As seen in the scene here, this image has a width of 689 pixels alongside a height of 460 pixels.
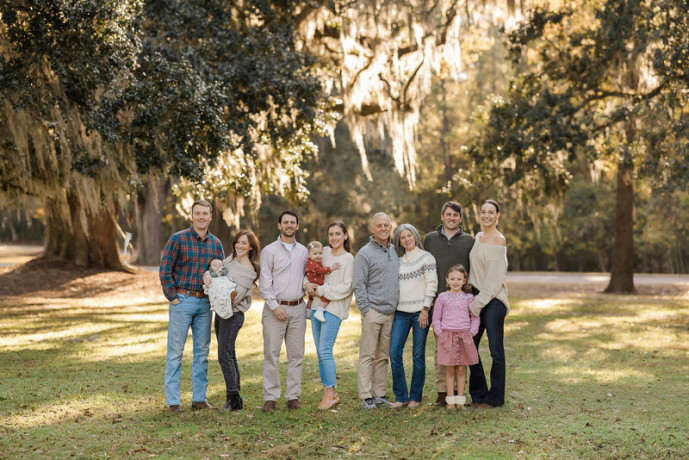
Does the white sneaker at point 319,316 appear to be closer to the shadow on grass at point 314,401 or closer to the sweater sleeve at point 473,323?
the shadow on grass at point 314,401

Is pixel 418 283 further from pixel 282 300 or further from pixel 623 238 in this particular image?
pixel 623 238

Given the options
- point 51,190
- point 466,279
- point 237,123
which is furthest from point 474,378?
point 51,190

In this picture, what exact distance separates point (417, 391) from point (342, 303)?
3.70 feet

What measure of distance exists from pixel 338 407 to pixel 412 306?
4.10 feet

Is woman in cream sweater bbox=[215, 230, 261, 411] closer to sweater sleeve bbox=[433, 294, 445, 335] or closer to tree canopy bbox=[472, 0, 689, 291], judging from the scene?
sweater sleeve bbox=[433, 294, 445, 335]

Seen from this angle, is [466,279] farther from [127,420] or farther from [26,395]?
[26,395]

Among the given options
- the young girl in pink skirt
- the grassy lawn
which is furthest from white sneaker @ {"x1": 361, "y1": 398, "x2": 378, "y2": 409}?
the young girl in pink skirt

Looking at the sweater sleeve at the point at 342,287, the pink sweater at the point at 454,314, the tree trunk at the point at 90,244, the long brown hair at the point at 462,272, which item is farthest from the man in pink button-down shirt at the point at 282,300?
the tree trunk at the point at 90,244

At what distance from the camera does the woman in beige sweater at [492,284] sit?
262 inches

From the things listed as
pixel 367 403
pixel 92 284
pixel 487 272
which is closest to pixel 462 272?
pixel 487 272

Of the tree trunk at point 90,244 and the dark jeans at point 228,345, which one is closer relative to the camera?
the dark jeans at point 228,345

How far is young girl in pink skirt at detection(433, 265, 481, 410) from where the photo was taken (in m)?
6.62

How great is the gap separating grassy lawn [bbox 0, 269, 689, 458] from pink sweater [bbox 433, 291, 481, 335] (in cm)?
78

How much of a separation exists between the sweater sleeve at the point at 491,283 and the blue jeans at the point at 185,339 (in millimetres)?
2461
